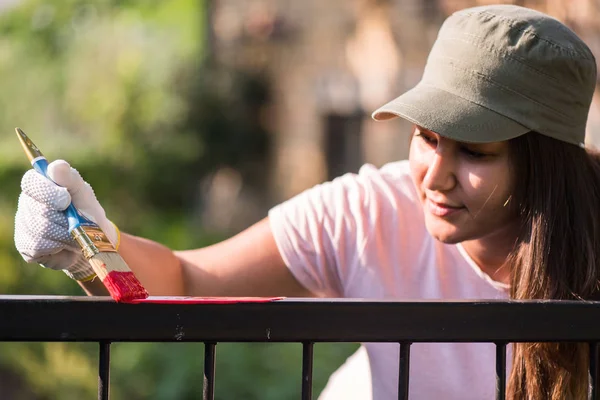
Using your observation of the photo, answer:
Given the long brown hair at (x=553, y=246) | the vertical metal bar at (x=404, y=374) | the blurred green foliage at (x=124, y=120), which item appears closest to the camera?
the vertical metal bar at (x=404, y=374)

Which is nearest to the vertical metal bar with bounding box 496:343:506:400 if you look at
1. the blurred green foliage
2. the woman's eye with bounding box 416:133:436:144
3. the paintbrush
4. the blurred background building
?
the paintbrush

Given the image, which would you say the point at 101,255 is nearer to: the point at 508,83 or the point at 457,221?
the point at 457,221

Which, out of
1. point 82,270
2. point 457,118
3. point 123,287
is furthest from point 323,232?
point 123,287

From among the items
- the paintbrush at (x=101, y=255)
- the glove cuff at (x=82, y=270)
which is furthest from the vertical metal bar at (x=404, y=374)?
the glove cuff at (x=82, y=270)

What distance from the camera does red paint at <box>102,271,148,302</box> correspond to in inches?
51.2

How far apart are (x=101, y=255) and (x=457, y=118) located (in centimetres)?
73

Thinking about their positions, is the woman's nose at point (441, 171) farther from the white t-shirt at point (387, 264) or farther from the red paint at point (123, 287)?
the red paint at point (123, 287)

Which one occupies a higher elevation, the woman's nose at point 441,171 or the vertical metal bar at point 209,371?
the woman's nose at point 441,171

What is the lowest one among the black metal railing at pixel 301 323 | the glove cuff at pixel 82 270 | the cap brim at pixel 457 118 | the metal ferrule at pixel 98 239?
the glove cuff at pixel 82 270

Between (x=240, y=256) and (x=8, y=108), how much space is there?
8.55m

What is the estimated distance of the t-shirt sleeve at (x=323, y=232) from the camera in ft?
6.84

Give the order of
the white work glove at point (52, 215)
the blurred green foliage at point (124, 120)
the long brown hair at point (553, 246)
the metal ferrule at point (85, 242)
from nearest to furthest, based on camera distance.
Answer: the metal ferrule at point (85, 242)
the white work glove at point (52, 215)
the long brown hair at point (553, 246)
the blurred green foliage at point (124, 120)

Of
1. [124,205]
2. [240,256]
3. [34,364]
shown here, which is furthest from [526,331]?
[124,205]

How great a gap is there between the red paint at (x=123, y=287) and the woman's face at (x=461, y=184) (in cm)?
70
